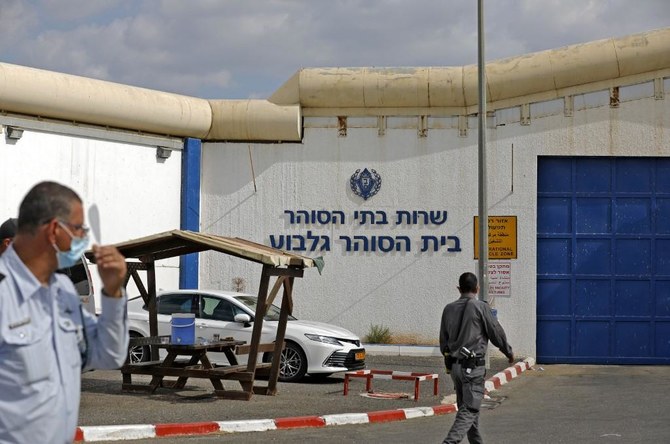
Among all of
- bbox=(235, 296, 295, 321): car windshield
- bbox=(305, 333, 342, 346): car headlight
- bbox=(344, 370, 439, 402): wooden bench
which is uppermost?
bbox=(235, 296, 295, 321): car windshield

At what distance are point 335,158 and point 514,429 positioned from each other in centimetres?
1271

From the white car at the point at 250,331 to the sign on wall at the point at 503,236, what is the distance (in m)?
6.61

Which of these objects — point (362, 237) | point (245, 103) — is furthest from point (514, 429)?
point (245, 103)

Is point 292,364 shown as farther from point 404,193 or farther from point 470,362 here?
point 470,362

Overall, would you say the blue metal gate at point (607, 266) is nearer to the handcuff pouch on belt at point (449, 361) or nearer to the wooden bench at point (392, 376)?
the wooden bench at point (392, 376)

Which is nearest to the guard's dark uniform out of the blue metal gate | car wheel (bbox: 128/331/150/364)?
car wheel (bbox: 128/331/150/364)

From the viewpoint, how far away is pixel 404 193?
82.1 feet

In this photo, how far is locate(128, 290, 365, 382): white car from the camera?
18.3 metres

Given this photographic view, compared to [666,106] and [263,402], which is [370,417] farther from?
[666,106]

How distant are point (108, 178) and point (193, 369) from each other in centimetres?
853

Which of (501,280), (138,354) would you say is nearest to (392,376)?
(138,354)

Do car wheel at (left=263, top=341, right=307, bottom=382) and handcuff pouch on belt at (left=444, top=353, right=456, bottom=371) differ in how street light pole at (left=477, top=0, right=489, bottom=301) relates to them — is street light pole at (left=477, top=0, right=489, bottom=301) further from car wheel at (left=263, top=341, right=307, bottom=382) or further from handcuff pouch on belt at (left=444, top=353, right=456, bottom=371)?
handcuff pouch on belt at (left=444, top=353, right=456, bottom=371)

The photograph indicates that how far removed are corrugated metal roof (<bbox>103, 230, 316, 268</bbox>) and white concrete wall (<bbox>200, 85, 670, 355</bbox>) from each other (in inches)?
349

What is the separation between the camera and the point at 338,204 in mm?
25188
